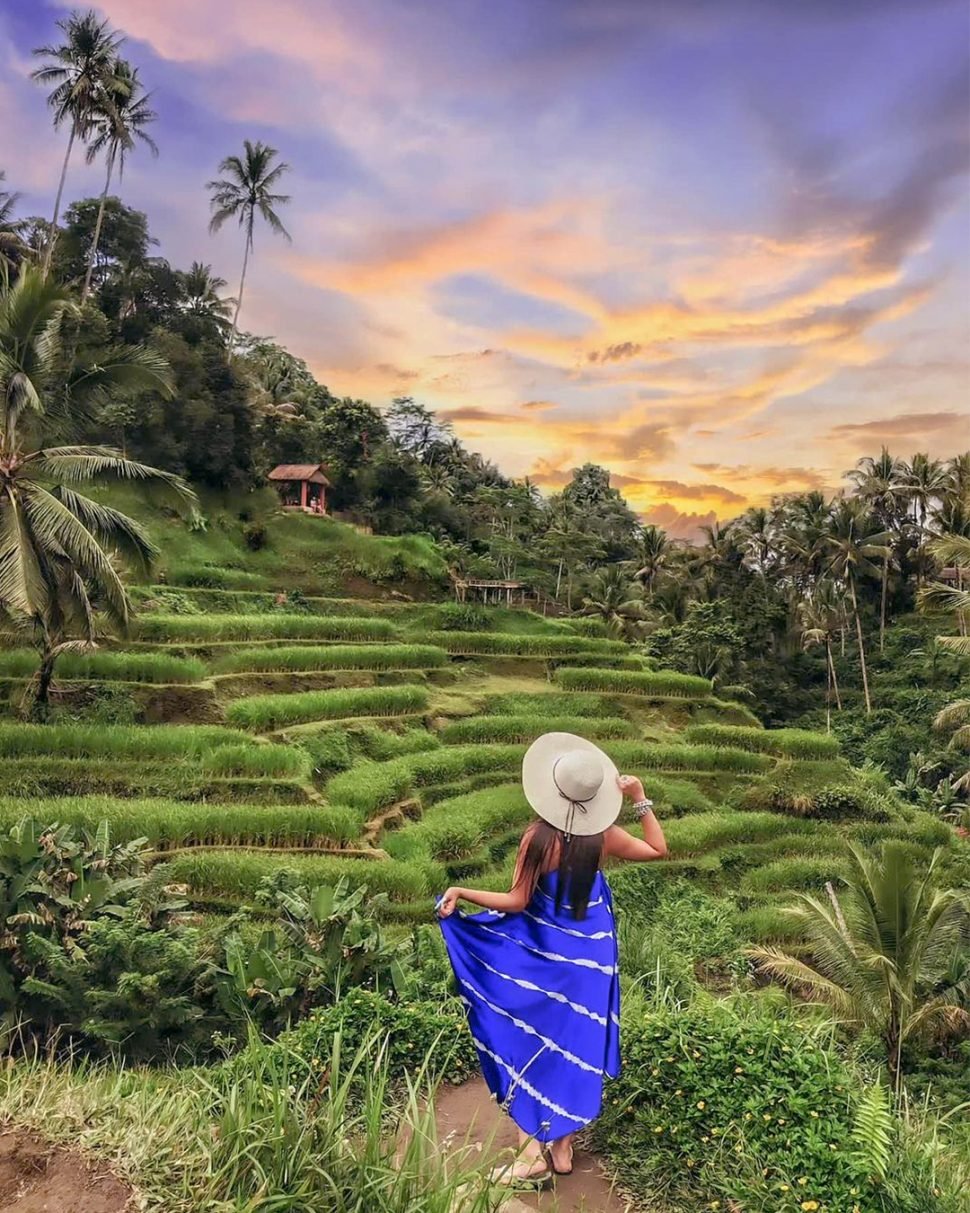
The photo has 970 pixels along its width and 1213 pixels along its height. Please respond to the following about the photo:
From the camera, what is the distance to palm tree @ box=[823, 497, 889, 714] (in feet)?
103

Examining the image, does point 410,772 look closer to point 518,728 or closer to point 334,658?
point 518,728

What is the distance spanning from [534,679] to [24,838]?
49.0 ft

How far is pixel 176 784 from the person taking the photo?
33.6ft

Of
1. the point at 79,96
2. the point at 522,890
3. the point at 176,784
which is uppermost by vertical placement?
the point at 79,96

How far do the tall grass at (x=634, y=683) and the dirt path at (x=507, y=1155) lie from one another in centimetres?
1486

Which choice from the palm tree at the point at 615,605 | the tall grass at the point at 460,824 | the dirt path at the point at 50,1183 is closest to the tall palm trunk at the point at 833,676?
the palm tree at the point at 615,605

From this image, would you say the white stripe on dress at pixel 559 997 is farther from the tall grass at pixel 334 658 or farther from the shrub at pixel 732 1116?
the tall grass at pixel 334 658

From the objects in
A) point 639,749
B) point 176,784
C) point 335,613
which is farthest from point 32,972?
point 335,613

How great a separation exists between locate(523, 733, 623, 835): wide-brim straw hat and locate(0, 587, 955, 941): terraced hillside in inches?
132

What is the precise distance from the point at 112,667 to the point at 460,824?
238 inches

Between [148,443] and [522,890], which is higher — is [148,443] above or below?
above

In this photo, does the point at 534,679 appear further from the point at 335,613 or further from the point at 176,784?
the point at 176,784

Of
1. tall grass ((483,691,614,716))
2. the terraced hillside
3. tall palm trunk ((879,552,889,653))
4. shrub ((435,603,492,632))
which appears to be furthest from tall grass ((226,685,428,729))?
tall palm trunk ((879,552,889,653))

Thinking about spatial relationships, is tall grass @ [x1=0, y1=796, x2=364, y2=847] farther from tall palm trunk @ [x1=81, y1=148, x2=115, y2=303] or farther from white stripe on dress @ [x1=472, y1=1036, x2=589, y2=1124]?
tall palm trunk @ [x1=81, y1=148, x2=115, y2=303]
